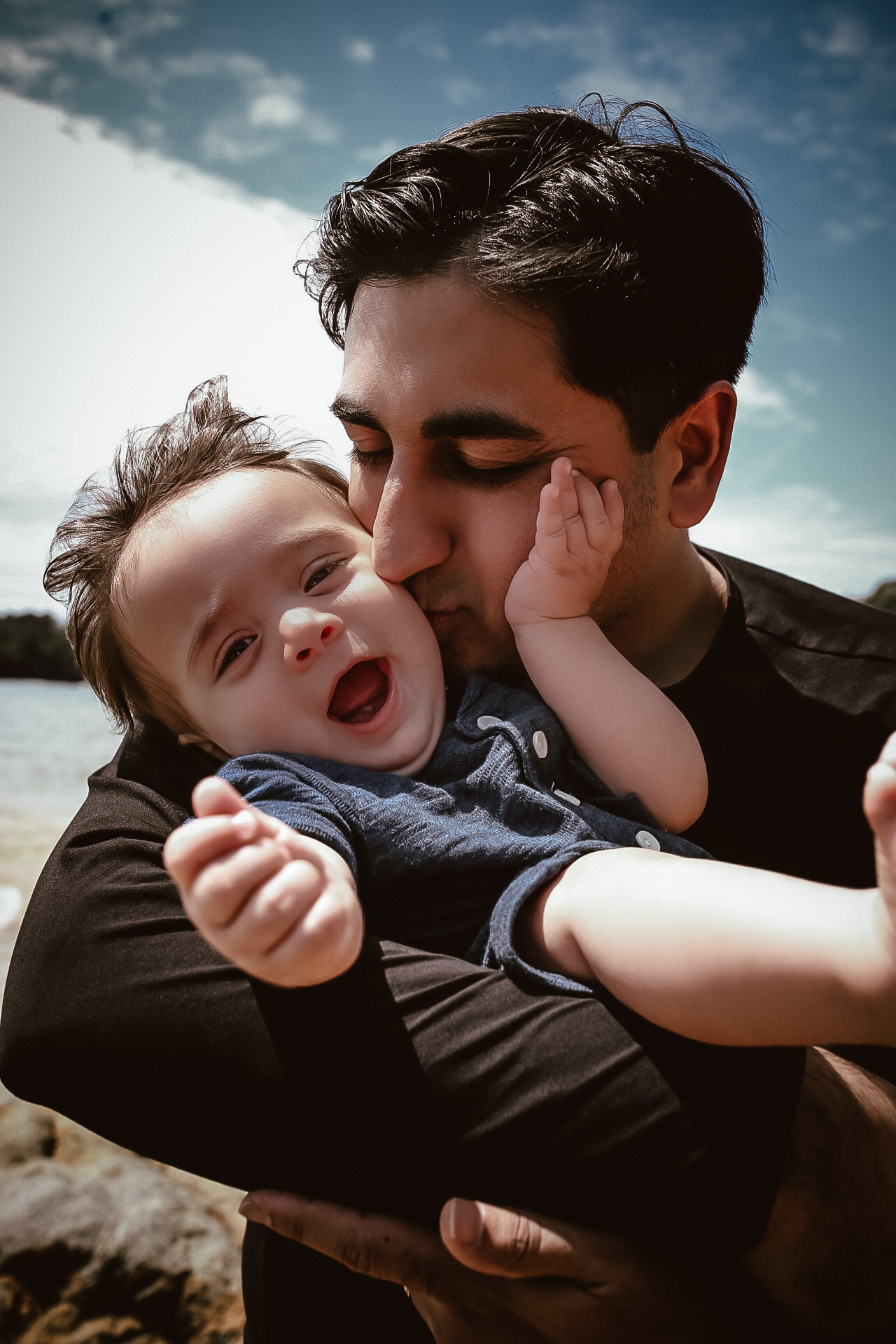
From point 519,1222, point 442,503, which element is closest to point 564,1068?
point 519,1222

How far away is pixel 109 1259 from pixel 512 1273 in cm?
188

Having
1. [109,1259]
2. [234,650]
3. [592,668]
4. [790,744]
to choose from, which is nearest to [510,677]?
[592,668]

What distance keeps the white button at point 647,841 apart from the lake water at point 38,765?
393cm

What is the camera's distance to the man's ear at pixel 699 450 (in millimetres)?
2107

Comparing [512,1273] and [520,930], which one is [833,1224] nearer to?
[512,1273]

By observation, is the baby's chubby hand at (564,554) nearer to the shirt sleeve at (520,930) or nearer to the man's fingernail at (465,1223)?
the shirt sleeve at (520,930)

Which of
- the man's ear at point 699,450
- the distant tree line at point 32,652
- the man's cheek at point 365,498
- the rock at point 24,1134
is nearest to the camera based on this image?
the man's cheek at point 365,498

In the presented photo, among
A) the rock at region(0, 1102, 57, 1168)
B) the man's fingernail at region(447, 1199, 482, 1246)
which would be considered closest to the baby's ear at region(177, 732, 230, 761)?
the man's fingernail at region(447, 1199, 482, 1246)

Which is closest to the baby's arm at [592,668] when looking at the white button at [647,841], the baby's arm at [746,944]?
the white button at [647,841]

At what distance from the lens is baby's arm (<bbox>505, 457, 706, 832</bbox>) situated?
60.1 inches

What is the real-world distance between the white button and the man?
29 centimetres

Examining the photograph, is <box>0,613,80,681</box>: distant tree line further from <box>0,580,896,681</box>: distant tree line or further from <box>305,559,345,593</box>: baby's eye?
<box>305,559,345,593</box>: baby's eye

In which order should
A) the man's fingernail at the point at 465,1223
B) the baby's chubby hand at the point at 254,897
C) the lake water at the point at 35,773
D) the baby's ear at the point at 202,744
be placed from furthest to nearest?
1. the lake water at the point at 35,773
2. the baby's ear at the point at 202,744
3. the man's fingernail at the point at 465,1223
4. the baby's chubby hand at the point at 254,897

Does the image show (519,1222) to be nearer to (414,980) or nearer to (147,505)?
(414,980)
